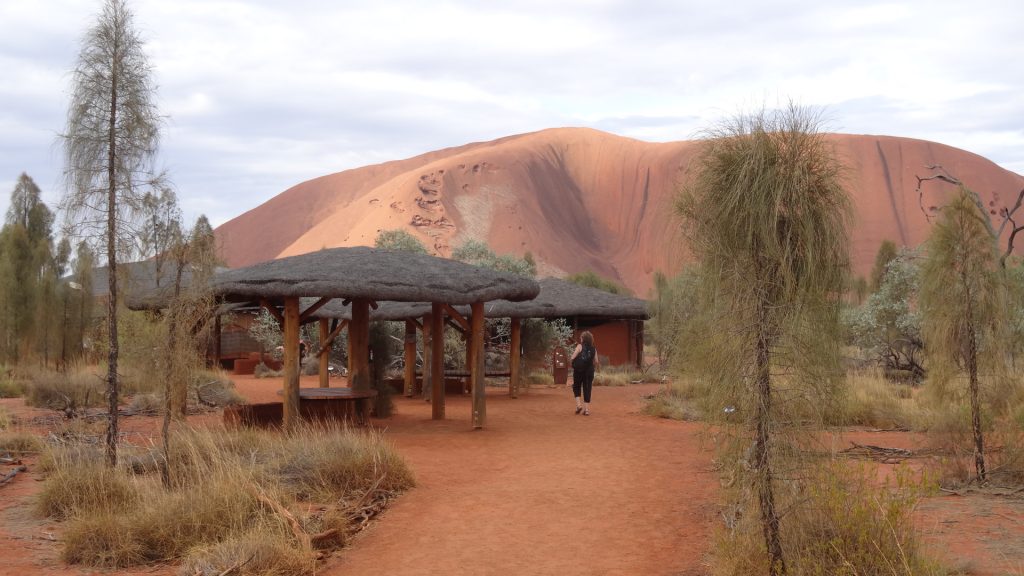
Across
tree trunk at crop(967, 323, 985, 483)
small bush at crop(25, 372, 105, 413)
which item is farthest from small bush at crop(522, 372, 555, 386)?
tree trunk at crop(967, 323, 985, 483)

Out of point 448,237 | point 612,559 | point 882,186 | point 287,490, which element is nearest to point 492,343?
point 287,490

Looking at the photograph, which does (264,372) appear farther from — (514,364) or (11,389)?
(514,364)

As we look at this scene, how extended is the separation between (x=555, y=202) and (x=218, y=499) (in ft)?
238

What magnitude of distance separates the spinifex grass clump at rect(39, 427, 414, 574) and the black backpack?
6663 millimetres

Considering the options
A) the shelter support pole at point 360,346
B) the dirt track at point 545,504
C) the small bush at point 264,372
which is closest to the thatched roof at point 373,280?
the shelter support pole at point 360,346

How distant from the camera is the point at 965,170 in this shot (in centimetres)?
8094

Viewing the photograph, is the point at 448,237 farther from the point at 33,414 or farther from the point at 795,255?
the point at 795,255

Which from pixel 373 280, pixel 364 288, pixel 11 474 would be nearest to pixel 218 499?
pixel 11 474

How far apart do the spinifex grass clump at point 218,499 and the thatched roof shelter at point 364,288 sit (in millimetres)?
2954

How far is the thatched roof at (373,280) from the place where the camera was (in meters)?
12.6

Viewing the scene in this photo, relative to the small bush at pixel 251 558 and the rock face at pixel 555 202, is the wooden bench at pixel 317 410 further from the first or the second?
the rock face at pixel 555 202

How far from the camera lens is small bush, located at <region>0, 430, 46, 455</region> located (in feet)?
36.4

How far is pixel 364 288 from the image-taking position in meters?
12.9

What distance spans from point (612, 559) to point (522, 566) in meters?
0.68
